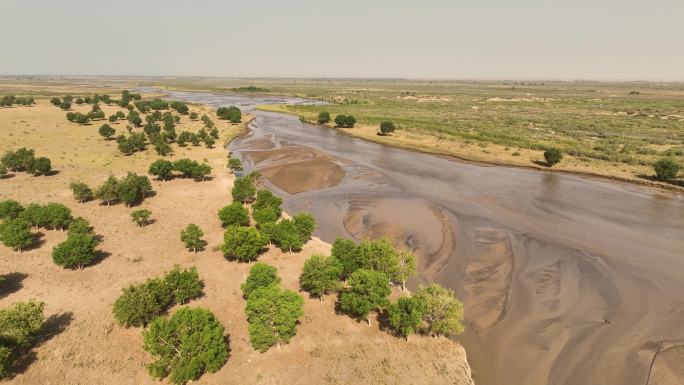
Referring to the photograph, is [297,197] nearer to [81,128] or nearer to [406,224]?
[406,224]

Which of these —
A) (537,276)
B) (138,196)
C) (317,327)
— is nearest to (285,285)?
(317,327)

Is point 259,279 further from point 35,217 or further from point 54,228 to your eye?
point 35,217

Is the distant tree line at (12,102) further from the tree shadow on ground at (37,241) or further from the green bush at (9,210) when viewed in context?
the tree shadow on ground at (37,241)

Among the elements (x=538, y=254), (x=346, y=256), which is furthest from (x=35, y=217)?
(x=538, y=254)

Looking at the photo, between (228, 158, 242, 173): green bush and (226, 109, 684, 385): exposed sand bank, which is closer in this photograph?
(226, 109, 684, 385): exposed sand bank

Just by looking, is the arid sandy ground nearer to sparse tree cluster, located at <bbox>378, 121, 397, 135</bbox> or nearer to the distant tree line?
sparse tree cluster, located at <bbox>378, 121, 397, 135</bbox>

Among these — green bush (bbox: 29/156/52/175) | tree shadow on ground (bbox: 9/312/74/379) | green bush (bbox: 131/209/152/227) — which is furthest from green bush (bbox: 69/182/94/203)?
tree shadow on ground (bbox: 9/312/74/379)
